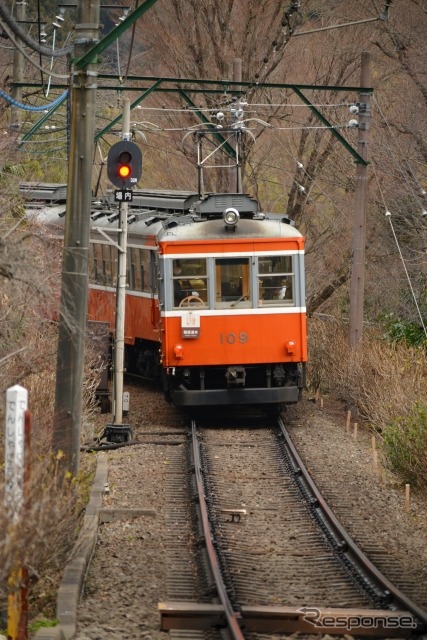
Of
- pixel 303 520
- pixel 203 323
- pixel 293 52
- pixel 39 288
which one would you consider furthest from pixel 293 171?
pixel 39 288

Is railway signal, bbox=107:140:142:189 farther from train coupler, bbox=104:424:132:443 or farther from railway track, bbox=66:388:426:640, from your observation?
railway track, bbox=66:388:426:640

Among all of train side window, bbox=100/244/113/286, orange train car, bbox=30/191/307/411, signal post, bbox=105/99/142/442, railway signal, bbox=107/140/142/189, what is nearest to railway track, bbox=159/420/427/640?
signal post, bbox=105/99/142/442

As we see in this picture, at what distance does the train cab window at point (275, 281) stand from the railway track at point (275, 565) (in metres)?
2.72

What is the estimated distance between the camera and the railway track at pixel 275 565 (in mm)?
8516

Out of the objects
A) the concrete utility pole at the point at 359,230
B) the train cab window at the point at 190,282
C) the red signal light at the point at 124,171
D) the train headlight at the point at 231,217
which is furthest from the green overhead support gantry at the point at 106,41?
the concrete utility pole at the point at 359,230

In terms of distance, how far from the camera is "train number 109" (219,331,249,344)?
18016 mm

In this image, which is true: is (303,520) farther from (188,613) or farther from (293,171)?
(293,171)

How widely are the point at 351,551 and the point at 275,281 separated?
Answer: 775 cm

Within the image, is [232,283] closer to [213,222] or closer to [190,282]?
[190,282]

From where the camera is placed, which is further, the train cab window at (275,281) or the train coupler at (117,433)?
the train cab window at (275,281)

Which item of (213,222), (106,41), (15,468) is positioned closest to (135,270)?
(213,222)

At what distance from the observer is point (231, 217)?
703 inches

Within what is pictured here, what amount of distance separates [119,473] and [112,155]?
4353mm

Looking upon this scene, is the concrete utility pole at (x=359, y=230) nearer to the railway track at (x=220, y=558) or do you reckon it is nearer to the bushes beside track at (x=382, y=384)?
the bushes beside track at (x=382, y=384)
